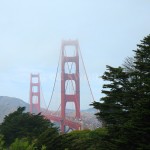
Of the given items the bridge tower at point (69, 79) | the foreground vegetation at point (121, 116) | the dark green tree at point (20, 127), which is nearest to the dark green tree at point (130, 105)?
the foreground vegetation at point (121, 116)

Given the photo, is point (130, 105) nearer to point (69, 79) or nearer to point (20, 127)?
point (20, 127)

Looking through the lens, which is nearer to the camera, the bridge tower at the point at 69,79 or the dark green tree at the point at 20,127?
the dark green tree at the point at 20,127

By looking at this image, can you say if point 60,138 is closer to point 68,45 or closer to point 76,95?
point 76,95

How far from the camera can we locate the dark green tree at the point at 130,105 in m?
17.2

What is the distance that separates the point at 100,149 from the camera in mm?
20672

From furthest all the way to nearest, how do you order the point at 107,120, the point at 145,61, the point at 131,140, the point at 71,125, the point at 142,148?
the point at 71,125 < the point at 107,120 < the point at 145,61 < the point at 131,140 < the point at 142,148

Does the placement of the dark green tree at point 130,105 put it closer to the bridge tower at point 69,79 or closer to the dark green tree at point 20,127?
the dark green tree at point 20,127

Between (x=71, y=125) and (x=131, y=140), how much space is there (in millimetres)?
52824

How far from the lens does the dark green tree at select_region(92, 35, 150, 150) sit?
1723 centimetres

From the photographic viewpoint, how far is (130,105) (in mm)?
20172

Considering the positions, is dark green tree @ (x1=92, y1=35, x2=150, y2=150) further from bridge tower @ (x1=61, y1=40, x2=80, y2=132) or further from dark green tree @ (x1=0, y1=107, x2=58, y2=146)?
bridge tower @ (x1=61, y1=40, x2=80, y2=132)

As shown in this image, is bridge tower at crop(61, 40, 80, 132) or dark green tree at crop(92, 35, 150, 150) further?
bridge tower at crop(61, 40, 80, 132)

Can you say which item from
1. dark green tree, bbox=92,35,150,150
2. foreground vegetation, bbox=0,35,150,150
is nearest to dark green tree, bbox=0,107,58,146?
foreground vegetation, bbox=0,35,150,150

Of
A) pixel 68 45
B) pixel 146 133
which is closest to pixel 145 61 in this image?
pixel 146 133
